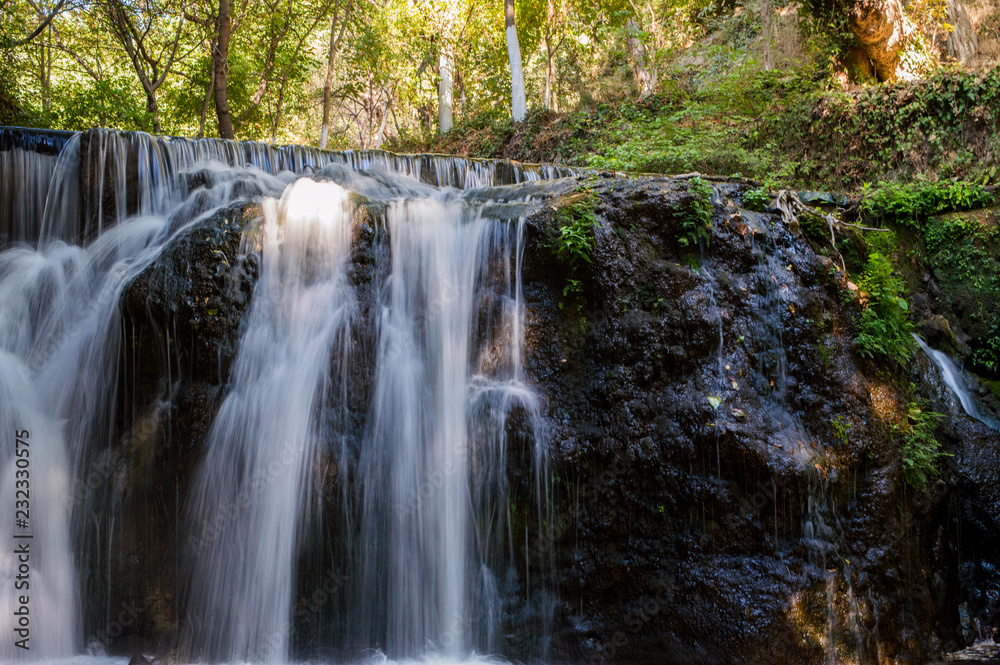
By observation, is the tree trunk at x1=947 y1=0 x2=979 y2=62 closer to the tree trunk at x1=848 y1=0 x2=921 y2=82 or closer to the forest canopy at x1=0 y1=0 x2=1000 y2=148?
the forest canopy at x1=0 y1=0 x2=1000 y2=148

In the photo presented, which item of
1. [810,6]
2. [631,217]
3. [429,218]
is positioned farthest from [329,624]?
[810,6]

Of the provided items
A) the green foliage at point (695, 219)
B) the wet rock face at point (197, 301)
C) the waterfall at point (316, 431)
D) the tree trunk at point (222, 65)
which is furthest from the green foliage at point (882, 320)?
the tree trunk at point (222, 65)

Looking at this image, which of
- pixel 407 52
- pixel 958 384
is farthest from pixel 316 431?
pixel 407 52

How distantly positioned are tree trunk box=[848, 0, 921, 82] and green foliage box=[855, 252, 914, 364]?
6578 millimetres

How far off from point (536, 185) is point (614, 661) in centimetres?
415

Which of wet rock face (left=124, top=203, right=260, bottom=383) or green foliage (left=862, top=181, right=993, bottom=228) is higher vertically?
green foliage (left=862, top=181, right=993, bottom=228)

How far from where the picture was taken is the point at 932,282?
6793 mm

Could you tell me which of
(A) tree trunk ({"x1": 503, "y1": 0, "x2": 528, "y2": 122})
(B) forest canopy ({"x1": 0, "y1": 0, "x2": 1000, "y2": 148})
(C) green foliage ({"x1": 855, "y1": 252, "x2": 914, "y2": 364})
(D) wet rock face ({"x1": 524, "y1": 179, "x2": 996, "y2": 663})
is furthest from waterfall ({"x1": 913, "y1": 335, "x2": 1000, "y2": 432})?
(A) tree trunk ({"x1": 503, "y1": 0, "x2": 528, "y2": 122})

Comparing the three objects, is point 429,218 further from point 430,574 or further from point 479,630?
point 479,630

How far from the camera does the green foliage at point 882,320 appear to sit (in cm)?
472

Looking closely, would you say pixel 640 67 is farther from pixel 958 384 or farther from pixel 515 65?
pixel 958 384

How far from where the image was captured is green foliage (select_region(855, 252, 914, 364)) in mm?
4719

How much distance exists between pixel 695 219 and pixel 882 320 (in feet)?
5.72

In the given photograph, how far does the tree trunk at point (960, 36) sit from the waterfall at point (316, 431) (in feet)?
35.8
